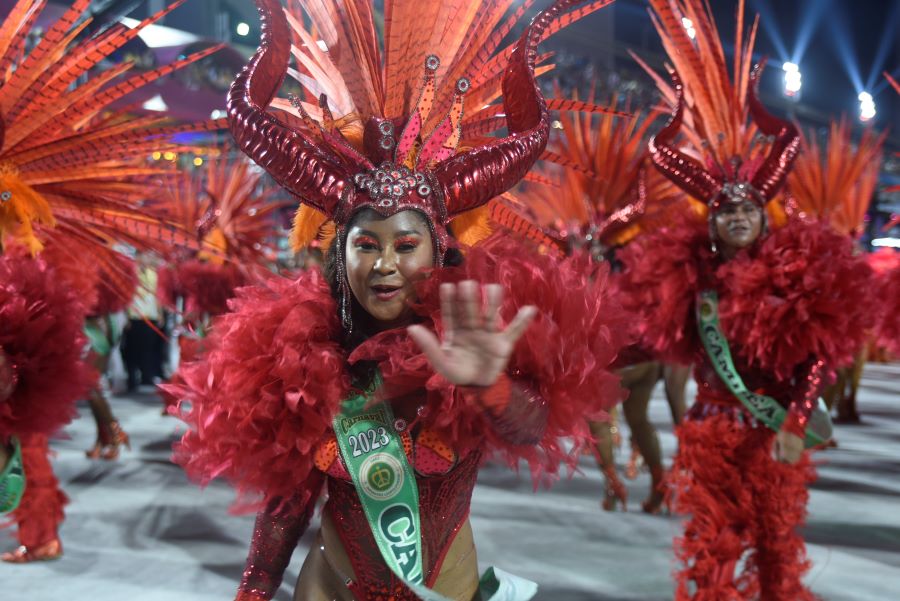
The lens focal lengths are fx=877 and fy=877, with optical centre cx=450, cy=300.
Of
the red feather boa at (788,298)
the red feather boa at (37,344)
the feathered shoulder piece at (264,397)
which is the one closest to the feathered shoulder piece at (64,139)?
the red feather boa at (37,344)

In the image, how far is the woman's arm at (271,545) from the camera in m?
1.85

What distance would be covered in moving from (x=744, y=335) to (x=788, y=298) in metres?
0.22

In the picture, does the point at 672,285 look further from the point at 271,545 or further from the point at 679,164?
the point at 271,545

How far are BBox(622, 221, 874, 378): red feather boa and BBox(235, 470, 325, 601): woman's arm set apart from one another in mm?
2118

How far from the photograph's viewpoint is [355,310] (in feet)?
6.30

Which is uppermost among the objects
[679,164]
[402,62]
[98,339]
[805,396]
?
[679,164]

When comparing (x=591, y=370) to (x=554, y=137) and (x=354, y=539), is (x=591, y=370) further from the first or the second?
(x=554, y=137)

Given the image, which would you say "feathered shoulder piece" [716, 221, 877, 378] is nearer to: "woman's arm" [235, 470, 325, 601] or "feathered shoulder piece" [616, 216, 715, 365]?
"feathered shoulder piece" [616, 216, 715, 365]

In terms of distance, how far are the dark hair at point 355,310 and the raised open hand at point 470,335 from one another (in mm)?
495

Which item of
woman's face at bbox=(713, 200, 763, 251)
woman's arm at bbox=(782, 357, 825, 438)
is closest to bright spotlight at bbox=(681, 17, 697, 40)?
woman's face at bbox=(713, 200, 763, 251)

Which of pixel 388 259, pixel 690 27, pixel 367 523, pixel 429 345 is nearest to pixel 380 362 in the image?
pixel 388 259

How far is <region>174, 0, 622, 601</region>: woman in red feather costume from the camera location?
1666 mm

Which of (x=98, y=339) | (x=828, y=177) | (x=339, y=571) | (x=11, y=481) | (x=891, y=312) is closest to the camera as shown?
(x=339, y=571)

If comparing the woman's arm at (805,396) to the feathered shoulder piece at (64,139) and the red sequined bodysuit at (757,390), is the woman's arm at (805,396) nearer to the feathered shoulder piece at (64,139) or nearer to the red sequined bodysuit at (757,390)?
the red sequined bodysuit at (757,390)
